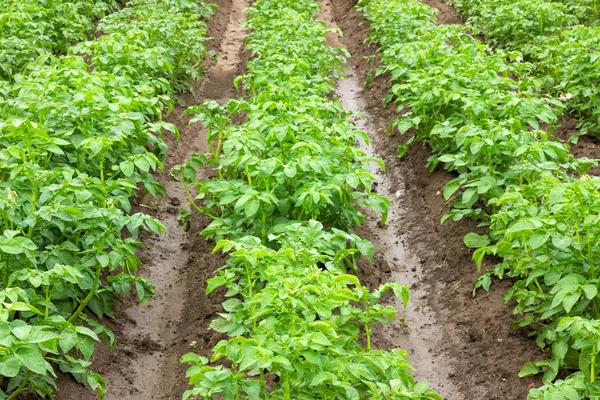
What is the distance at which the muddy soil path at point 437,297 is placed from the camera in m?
4.93

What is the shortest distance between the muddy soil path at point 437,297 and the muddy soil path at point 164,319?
125 cm

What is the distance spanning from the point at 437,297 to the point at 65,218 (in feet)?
9.06

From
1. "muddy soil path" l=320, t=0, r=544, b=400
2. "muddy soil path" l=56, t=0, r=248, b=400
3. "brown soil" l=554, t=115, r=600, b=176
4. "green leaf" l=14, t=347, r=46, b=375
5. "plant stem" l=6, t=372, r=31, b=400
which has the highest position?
"green leaf" l=14, t=347, r=46, b=375

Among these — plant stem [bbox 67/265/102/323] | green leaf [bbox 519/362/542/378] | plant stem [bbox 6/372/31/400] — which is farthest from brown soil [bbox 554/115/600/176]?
plant stem [bbox 6/372/31/400]

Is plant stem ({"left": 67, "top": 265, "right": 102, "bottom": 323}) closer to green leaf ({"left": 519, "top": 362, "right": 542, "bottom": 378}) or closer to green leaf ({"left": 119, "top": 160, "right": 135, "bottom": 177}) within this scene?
green leaf ({"left": 119, "top": 160, "right": 135, "bottom": 177})

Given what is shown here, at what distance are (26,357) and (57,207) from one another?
128 cm

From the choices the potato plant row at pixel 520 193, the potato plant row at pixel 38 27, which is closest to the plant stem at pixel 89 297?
the potato plant row at pixel 520 193

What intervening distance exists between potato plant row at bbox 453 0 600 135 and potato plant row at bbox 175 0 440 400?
2.43 m

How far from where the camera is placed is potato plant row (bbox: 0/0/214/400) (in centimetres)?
417

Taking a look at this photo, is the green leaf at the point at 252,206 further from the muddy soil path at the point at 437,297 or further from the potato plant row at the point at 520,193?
the potato plant row at the point at 520,193

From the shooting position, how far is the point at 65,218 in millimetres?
4637

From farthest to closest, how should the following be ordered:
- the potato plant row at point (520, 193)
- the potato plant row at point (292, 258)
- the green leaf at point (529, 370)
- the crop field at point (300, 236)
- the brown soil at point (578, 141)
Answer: the brown soil at point (578, 141)
the green leaf at point (529, 370)
the potato plant row at point (520, 193)
the crop field at point (300, 236)
the potato plant row at point (292, 258)

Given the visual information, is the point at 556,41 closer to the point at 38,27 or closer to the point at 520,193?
the point at 520,193

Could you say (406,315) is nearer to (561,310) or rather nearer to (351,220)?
(351,220)
